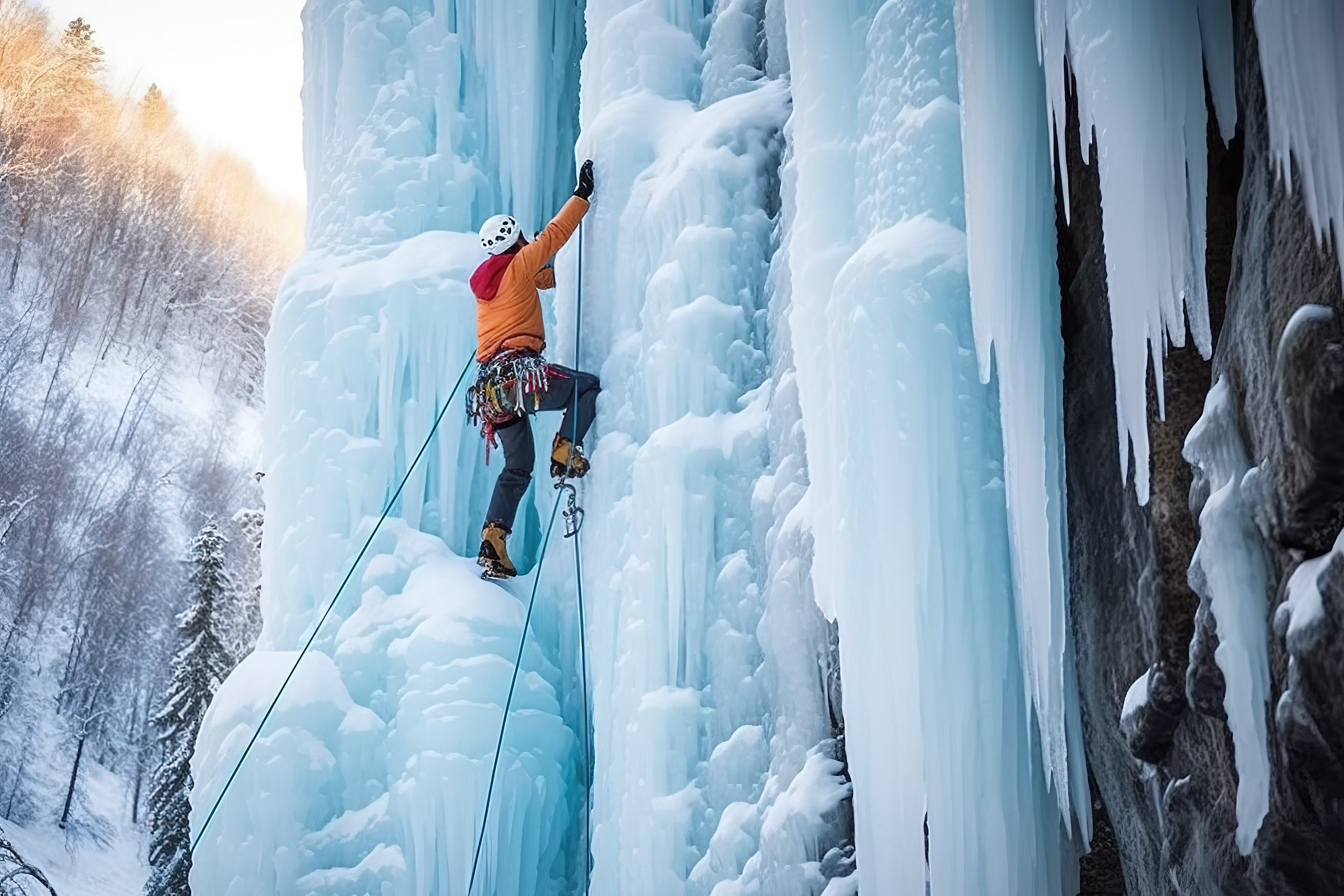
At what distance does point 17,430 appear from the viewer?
51.5 ft

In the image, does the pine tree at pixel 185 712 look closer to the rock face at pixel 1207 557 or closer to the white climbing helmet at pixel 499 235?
the white climbing helmet at pixel 499 235

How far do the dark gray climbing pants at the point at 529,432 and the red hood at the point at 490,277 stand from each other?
425 mm

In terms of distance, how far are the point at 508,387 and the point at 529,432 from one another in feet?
0.91

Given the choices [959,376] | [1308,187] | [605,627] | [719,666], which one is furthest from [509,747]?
[1308,187]

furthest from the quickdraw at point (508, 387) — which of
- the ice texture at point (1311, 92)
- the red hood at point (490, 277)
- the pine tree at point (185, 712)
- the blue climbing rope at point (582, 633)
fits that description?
the pine tree at point (185, 712)

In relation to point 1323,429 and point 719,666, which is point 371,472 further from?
point 1323,429

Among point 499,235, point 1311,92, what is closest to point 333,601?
point 499,235

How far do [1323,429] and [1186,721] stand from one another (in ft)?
2.82

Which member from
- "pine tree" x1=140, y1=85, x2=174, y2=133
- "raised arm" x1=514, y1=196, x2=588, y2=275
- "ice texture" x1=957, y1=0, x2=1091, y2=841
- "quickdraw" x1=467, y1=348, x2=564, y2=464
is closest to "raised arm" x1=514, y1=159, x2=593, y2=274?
"raised arm" x1=514, y1=196, x2=588, y2=275

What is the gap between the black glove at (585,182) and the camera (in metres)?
4.68

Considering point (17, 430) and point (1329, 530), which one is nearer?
point (1329, 530)

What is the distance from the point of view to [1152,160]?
2449 millimetres

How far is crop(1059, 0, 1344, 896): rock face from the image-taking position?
80.1 inches

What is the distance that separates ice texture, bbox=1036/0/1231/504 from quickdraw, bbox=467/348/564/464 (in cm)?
246
